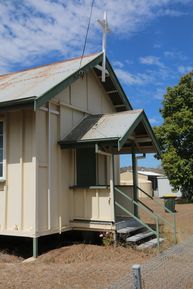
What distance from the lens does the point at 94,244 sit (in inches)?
420

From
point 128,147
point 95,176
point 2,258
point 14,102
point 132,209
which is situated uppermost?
point 14,102

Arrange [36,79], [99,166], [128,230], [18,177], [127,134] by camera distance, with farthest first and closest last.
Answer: [99,166]
[36,79]
[128,230]
[127,134]
[18,177]

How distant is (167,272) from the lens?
22.4 ft

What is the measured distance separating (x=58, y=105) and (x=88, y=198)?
283 cm

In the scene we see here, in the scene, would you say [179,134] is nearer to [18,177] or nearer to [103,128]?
[103,128]

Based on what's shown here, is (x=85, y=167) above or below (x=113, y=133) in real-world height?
below

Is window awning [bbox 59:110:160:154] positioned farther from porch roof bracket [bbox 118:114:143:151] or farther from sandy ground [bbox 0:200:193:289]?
sandy ground [bbox 0:200:193:289]

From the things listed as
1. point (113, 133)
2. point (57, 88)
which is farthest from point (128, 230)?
point (57, 88)

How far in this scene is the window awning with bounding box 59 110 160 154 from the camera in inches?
395

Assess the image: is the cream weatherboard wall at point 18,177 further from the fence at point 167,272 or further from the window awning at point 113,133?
the fence at point 167,272

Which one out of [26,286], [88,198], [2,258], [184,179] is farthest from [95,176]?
[184,179]

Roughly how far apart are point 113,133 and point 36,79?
308 centimetres

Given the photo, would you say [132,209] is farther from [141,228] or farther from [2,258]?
[2,258]

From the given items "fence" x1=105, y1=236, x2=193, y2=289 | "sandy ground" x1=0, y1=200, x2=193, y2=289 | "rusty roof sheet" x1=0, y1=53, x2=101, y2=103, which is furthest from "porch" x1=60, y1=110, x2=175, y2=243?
"rusty roof sheet" x1=0, y1=53, x2=101, y2=103
